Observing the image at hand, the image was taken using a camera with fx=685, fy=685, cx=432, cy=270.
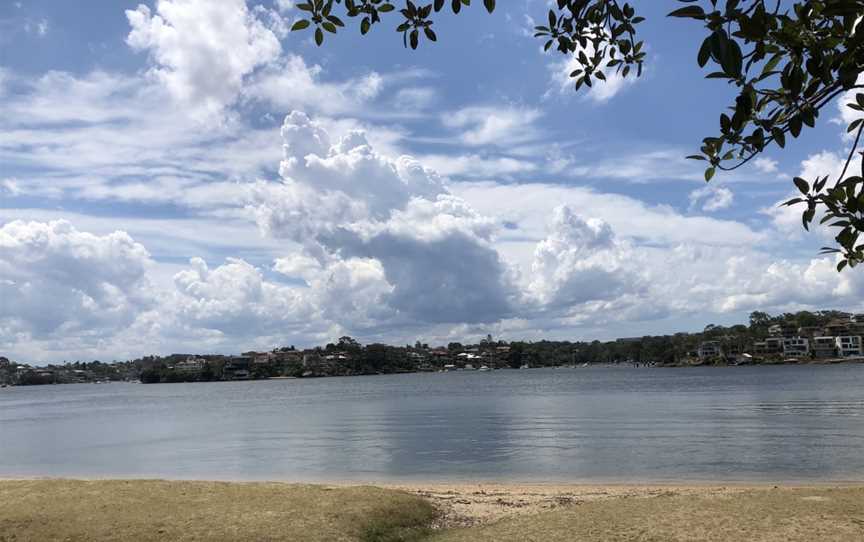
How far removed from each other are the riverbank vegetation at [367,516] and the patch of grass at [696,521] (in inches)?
0.8

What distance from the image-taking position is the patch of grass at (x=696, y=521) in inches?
471

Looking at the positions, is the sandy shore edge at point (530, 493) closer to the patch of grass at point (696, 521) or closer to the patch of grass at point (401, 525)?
the patch of grass at point (401, 525)

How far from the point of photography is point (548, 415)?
198 feet

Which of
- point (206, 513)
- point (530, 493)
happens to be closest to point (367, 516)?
point (206, 513)

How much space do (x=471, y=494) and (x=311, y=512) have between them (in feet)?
24.4

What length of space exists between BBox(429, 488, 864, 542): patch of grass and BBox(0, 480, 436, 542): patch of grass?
5.38ft

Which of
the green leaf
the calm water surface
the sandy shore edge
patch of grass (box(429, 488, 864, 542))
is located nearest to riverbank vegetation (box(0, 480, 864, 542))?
patch of grass (box(429, 488, 864, 542))

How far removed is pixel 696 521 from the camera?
12.8m

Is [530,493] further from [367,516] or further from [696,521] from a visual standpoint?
[696,521]

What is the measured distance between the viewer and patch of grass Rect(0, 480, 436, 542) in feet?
41.8

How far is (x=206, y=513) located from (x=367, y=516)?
3273 mm

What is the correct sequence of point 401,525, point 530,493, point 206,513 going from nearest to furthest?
point 206,513 < point 401,525 < point 530,493

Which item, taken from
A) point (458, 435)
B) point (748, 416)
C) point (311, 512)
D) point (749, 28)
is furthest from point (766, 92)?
point (748, 416)

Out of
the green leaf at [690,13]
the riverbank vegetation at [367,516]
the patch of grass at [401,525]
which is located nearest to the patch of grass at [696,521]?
the riverbank vegetation at [367,516]
